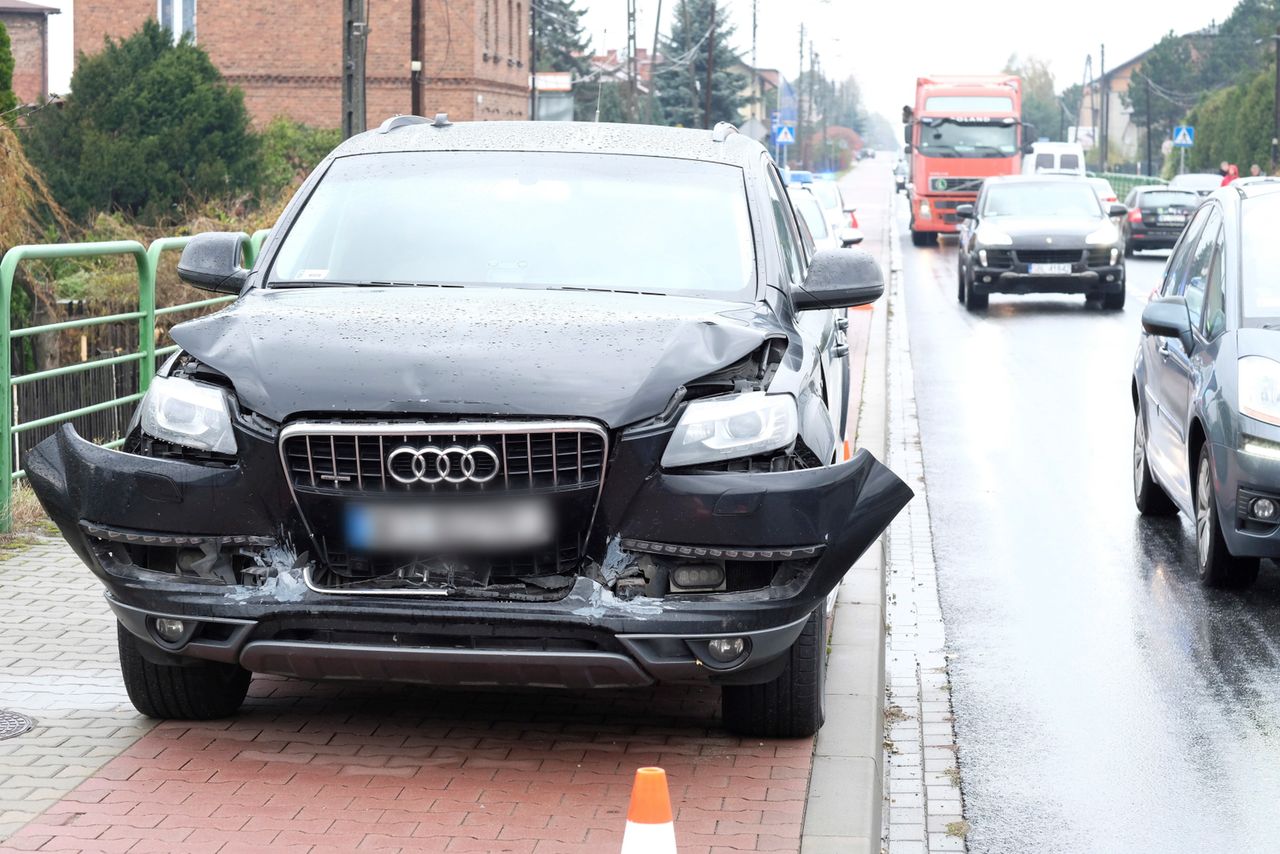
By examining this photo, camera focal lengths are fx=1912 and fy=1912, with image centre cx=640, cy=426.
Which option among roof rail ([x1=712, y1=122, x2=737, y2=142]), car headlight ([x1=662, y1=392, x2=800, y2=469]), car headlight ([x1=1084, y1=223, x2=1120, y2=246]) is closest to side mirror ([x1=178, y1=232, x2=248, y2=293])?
roof rail ([x1=712, y1=122, x2=737, y2=142])

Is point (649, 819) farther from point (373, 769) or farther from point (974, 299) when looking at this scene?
point (974, 299)

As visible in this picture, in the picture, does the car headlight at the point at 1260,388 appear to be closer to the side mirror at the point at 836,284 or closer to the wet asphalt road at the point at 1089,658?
the wet asphalt road at the point at 1089,658

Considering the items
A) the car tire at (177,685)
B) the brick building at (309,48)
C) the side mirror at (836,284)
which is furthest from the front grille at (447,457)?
the brick building at (309,48)

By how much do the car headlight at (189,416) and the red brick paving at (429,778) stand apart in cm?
94

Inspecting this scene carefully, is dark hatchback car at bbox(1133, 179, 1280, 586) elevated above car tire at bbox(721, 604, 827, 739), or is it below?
above

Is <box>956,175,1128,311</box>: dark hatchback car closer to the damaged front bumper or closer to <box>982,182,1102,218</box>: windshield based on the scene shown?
<box>982,182,1102,218</box>: windshield

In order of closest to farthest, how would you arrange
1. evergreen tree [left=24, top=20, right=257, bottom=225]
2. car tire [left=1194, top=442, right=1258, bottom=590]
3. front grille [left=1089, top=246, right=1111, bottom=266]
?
car tire [left=1194, top=442, right=1258, bottom=590]
front grille [left=1089, top=246, right=1111, bottom=266]
evergreen tree [left=24, top=20, right=257, bottom=225]

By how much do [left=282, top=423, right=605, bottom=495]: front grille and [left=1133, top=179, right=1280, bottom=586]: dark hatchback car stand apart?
12.0 feet

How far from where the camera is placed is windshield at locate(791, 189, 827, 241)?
882 inches

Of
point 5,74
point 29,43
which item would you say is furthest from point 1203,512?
point 29,43

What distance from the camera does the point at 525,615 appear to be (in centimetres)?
499

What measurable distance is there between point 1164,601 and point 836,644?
1.95 metres

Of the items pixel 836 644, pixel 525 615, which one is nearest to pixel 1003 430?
pixel 836 644

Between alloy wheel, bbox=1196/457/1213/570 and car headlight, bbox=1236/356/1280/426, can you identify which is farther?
alloy wheel, bbox=1196/457/1213/570
